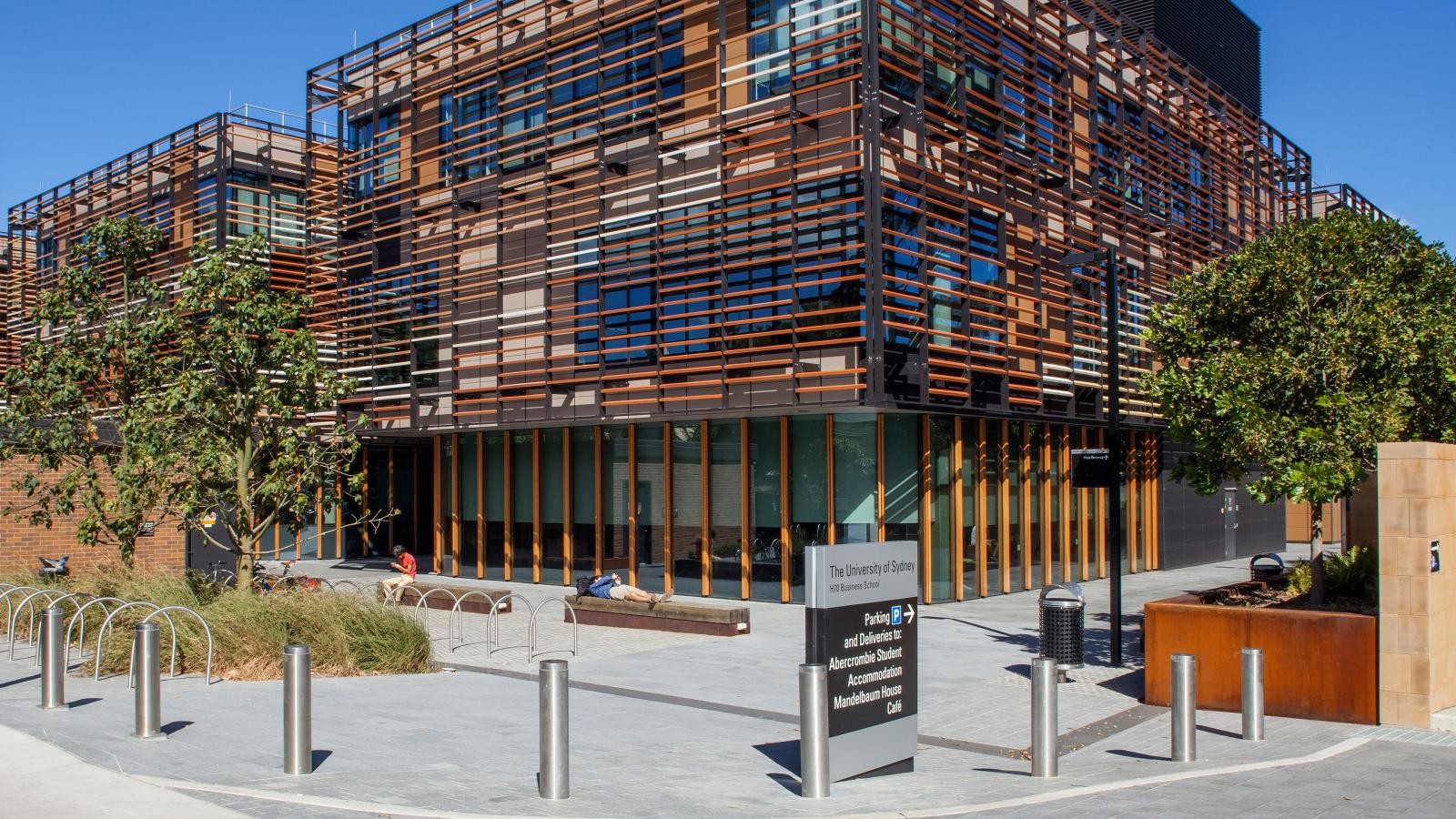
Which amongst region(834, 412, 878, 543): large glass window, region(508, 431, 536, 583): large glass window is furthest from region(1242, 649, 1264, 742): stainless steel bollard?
region(508, 431, 536, 583): large glass window

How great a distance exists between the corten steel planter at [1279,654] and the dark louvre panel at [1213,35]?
117 feet

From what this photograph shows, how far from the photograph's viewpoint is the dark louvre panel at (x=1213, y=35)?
1756 inches

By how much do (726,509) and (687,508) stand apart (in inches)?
41.6

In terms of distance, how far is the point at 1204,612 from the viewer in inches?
498

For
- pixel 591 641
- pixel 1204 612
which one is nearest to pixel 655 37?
pixel 591 641

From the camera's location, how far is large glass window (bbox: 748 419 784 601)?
2403 centimetres

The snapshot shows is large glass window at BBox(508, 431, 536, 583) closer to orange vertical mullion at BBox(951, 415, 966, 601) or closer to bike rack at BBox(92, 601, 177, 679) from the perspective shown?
orange vertical mullion at BBox(951, 415, 966, 601)

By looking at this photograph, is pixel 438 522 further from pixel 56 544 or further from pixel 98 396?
pixel 98 396

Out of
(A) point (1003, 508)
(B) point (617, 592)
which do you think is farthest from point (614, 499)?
(A) point (1003, 508)

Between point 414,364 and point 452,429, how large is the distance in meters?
2.07

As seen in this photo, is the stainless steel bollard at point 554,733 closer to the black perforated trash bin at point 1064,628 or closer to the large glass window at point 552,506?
the black perforated trash bin at point 1064,628

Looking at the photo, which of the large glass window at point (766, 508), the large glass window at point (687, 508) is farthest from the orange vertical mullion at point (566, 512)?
the large glass window at point (766, 508)

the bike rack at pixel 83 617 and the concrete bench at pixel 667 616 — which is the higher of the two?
the bike rack at pixel 83 617

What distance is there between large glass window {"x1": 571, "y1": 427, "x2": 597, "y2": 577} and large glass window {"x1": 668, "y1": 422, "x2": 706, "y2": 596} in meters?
2.57
